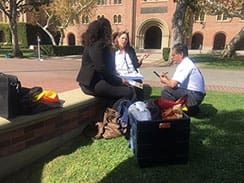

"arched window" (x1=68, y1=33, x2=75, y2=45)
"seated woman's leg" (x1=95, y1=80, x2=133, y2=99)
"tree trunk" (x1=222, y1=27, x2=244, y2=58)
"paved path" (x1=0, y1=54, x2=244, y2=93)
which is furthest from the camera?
"arched window" (x1=68, y1=33, x2=75, y2=45)

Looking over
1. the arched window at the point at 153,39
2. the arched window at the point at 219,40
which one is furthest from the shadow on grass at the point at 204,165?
the arched window at the point at 153,39

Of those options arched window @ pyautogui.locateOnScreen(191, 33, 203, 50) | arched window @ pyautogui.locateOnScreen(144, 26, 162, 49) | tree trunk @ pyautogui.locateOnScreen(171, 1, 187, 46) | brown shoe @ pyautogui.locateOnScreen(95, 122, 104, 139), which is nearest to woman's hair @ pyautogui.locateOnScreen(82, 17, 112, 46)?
brown shoe @ pyautogui.locateOnScreen(95, 122, 104, 139)

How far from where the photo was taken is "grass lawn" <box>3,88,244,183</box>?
2906 millimetres

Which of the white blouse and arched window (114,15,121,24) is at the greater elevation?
arched window (114,15,121,24)

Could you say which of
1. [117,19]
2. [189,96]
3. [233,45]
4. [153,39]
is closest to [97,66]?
[189,96]

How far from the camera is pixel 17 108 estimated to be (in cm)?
307

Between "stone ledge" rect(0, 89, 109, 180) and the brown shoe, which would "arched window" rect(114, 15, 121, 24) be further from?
the brown shoe

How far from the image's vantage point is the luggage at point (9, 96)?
2.88 metres

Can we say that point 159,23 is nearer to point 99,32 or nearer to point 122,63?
point 122,63

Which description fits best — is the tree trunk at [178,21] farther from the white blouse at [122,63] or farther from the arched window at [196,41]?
the arched window at [196,41]

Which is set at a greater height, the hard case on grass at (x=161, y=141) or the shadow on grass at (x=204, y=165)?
the hard case on grass at (x=161, y=141)

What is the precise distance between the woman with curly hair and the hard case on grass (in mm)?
1118

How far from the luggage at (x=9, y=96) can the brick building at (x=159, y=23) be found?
34914mm

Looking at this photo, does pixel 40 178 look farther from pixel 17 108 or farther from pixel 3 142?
pixel 17 108
